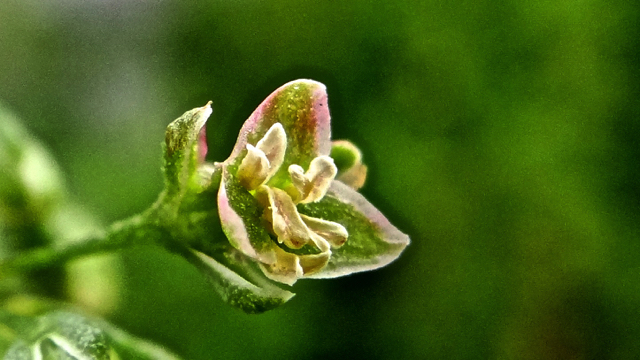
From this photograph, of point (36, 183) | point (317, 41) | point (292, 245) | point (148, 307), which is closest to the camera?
point (292, 245)

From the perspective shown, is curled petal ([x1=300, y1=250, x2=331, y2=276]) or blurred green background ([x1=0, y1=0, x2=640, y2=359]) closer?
curled petal ([x1=300, y1=250, x2=331, y2=276])

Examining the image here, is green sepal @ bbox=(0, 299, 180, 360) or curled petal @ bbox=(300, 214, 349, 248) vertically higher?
curled petal @ bbox=(300, 214, 349, 248)

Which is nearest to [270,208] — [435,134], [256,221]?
[256,221]

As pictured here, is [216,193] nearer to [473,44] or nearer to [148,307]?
[148,307]

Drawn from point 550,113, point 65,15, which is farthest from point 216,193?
point 550,113

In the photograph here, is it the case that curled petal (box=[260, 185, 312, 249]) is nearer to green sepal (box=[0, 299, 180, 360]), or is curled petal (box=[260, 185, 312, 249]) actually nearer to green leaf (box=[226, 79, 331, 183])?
green leaf (box=[226, 79, 331, 183])

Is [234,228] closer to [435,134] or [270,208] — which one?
[270,208]

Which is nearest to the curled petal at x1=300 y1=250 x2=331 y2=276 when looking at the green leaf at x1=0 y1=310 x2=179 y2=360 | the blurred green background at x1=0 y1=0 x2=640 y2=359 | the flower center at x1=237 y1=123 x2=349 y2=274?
the flower center at x1=237 y1=123 x2=349 y2=274

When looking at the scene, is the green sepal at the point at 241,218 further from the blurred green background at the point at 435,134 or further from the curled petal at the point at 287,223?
the blurred green background at the point at 435,134
